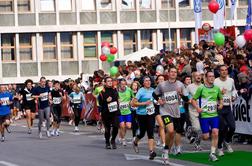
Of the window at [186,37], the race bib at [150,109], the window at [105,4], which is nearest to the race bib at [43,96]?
the race bib at [150,109]

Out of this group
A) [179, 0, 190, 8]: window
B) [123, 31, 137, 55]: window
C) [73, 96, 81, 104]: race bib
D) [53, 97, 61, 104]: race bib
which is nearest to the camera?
[53, 97, 61, 104]: race bib

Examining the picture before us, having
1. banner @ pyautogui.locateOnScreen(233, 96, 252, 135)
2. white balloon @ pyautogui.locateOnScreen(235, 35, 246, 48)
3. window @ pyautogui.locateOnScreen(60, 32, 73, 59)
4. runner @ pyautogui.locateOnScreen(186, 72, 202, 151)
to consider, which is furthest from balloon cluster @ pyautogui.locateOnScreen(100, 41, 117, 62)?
window @ pyautogui.locateOnScreen(60, 32, 73, 59)

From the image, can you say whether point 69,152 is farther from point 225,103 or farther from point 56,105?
point 56,105

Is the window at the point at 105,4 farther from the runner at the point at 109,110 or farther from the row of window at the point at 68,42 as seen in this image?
the runner at the point at 109,110

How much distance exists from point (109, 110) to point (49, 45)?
3737 cm

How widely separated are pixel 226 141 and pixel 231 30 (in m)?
15.0

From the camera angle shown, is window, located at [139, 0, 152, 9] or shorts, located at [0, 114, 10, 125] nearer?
shorts, located at [0, 114, 10, 125]

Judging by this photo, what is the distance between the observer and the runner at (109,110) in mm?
22828

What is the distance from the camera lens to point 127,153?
21094 millimetres

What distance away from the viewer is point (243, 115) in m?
22.6

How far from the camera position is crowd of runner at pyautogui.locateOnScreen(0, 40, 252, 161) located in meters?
18.7

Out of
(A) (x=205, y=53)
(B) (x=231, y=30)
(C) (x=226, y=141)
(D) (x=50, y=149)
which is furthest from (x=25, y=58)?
(C) (x=226, y=141)

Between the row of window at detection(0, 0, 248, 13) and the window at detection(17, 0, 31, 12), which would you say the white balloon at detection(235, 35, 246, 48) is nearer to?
the row of window at detection(0, 0, 248, 13)

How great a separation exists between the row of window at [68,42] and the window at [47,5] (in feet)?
6.06
